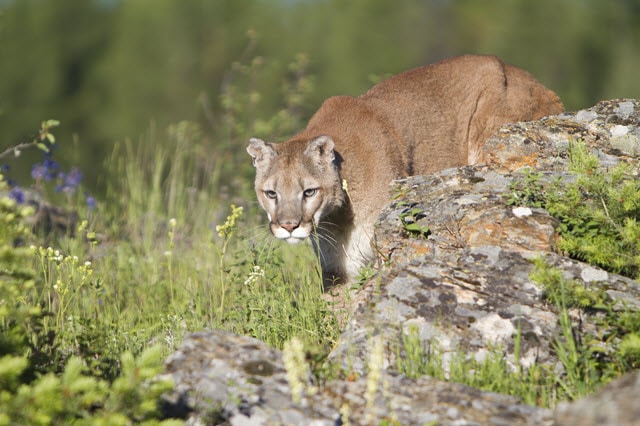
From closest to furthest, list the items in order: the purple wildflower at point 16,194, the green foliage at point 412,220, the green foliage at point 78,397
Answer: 1. the green foliage at point 78,397
2. the green foliage at point 412,220
3. the purple wildflower at point 16,194

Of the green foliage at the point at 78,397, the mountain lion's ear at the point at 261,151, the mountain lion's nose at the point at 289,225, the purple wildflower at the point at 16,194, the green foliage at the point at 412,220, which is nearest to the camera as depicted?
the green foliage at the point at 78,397

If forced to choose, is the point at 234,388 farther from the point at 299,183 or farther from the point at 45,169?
the point at 45,169

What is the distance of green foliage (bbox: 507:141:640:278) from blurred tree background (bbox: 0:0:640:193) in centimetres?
3047

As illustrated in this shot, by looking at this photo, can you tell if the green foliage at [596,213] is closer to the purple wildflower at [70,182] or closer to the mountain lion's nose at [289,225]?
the mountain lion's nose at [289,225]

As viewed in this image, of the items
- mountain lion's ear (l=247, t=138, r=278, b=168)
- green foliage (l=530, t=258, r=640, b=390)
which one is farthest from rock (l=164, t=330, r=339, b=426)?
mountain lion's ear (l=247, t=138, r=278, b=168)

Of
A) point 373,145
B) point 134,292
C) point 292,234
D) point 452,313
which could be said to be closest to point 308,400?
point 452,313

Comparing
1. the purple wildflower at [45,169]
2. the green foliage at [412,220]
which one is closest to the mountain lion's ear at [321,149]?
the green foliage at [412,220]

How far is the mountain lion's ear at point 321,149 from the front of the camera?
7297mm

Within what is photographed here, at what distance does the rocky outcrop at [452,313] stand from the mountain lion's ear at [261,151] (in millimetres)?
1765

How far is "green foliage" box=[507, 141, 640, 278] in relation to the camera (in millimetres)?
4754

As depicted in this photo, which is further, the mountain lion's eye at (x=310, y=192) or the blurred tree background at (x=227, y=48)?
the blurred tree background at (x=227, y=48)

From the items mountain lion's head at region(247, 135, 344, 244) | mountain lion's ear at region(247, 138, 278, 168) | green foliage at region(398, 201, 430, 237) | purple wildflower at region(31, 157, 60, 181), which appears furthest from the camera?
purple wildflower at region(31, 157, 60, 181)

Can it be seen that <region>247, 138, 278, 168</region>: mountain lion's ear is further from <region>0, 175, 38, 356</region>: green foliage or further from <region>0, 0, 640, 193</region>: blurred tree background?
<region>0, 0, 640, 193</region>: blurred tree background

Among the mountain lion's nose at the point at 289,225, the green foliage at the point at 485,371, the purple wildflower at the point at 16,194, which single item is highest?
the purple wildflower at the point at 16,194
